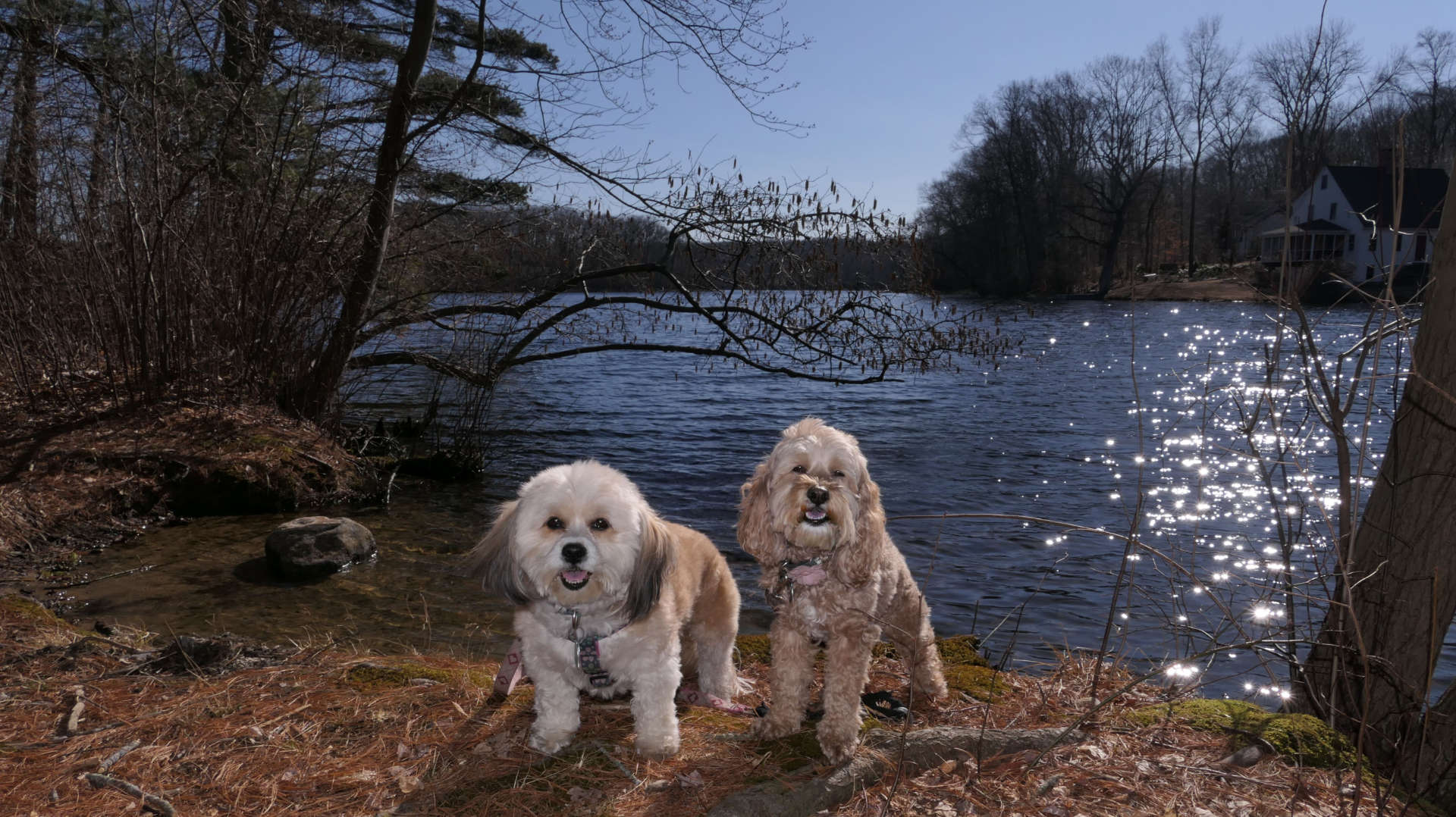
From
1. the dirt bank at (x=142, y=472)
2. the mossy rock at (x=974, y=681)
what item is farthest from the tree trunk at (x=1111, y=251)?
the mossy rock at (x=974, y=681)

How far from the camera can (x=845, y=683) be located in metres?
3.77

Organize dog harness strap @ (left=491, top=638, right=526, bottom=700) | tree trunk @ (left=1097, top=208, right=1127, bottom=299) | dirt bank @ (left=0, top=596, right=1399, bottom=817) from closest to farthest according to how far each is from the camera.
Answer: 1. dirt bank @ (left=0, top=596, right=1399, bottom=817)
2. dog harness strap @ (left=491, top=638, right=526, bottom=700)
3. tree trunk @ (left=1097, top=208, right=1127, bottom=299)

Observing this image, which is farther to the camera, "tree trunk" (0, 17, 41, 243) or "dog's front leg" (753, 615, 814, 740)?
"tree trunk" (0, 17, 41, 243)

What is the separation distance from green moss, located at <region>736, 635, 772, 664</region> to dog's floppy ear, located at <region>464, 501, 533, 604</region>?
224cm

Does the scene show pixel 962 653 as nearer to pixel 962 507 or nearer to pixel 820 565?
pixel 820 565

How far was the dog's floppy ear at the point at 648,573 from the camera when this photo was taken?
3.68 m

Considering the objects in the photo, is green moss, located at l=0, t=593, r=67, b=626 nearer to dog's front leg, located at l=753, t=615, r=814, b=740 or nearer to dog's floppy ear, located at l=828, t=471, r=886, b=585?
dog's front leg, located at l=753, t=615, r=814, b=740

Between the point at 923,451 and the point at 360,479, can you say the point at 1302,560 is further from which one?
the point at 360,479

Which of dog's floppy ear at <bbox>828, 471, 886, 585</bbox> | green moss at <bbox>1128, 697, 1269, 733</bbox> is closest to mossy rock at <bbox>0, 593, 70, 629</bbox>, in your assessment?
dog's floppy ear at <bbox>828, 471, 886, 585</bbox>

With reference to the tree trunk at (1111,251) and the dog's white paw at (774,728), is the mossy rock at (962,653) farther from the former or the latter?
the tree trunk at (1111,251)

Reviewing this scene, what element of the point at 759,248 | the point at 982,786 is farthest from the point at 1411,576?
the point at 759,248

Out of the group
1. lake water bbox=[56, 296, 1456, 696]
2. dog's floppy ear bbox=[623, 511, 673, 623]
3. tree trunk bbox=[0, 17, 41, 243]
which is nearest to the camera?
dog's floppy ear bbox=[623, 511, 673, 623]

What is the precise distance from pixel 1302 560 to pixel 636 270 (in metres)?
9.07

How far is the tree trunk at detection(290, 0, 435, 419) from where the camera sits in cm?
1102
